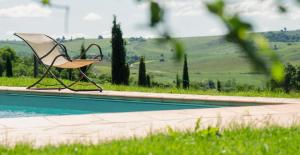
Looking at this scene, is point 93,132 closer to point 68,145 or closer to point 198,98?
point 68,145

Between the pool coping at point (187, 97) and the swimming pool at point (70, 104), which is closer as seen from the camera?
the pool coping at point (187, 97)

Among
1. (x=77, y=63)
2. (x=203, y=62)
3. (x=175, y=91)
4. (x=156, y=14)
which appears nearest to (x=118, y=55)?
(x=77, y=63)

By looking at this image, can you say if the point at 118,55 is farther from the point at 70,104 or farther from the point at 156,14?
the point at 156,14

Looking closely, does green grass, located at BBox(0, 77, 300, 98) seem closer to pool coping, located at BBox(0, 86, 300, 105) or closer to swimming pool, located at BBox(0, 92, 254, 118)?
pool coping, located at BBox(0, 86, 300, 105)

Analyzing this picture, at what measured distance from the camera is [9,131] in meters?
4.12

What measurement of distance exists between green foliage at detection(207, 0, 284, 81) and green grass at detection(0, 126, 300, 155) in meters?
2.44

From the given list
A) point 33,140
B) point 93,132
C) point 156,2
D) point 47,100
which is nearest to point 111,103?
point 47,100

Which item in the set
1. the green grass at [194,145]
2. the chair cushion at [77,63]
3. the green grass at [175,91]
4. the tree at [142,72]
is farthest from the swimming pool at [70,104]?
the tree at [142,72]

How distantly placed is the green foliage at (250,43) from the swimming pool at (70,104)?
7.06 metres

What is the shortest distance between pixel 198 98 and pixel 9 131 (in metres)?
4.04

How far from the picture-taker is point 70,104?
28.7ft

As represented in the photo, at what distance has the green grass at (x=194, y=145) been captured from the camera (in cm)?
310

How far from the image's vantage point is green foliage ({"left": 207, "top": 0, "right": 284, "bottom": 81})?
549mm

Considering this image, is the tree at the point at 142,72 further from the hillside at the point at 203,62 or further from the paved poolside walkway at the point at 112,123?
the hillside at the point at 203,62
